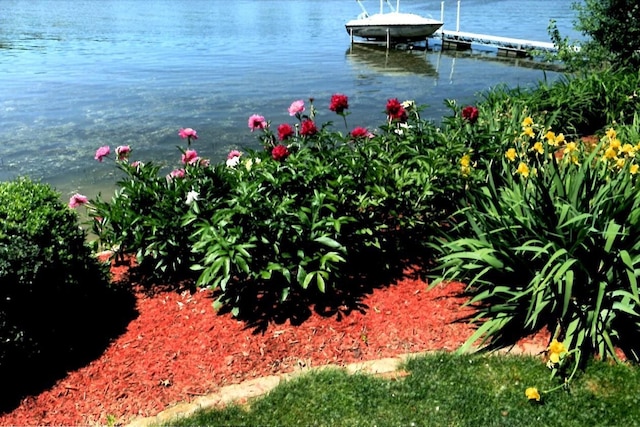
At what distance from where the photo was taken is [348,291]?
15.5ft

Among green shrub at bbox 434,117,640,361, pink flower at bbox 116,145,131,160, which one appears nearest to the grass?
green shrub at bbox 434,117,640,361

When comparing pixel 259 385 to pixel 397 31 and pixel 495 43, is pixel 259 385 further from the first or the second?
pixel 397 31

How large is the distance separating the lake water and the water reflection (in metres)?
0.06

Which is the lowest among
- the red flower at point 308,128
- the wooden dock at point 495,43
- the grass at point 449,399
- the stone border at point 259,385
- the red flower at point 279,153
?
the stone border at point 259,385

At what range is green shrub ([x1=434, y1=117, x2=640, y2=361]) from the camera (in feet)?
12.2

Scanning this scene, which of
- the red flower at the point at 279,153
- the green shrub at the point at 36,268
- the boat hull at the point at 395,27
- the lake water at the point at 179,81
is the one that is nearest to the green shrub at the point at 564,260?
the red flower at the point at 279,153

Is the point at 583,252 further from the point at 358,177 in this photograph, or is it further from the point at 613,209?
the point at 358,177

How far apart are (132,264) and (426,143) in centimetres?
305

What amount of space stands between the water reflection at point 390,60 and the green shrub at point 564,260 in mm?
19016

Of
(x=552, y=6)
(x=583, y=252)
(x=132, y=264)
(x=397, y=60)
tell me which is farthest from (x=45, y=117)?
(x=552, y=6)

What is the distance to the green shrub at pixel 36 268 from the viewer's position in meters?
3.70

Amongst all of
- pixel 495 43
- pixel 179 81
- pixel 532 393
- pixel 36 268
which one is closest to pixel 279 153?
pixel 36 268

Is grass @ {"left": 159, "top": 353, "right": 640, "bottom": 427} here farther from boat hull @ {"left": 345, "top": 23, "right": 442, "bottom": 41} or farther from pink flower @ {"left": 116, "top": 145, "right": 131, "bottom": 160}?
boat hull @ {"left": 345, "top": 23, "right": 442, "bottom": 41}

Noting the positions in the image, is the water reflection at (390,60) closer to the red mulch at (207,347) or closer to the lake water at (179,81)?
the lake water at (179,81)
